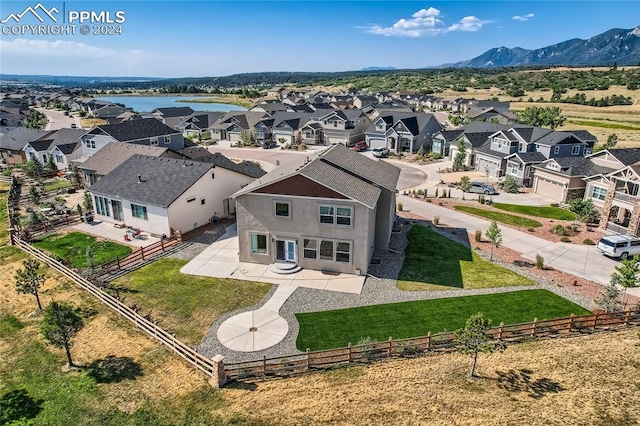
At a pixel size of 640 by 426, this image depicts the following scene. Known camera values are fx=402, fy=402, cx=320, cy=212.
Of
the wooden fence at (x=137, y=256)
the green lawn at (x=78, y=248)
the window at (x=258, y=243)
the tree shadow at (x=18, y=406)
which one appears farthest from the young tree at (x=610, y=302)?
the green lawn at (x=78, y=248)

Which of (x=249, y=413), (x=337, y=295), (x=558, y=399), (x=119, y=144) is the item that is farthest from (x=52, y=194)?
(x=558, y=399)

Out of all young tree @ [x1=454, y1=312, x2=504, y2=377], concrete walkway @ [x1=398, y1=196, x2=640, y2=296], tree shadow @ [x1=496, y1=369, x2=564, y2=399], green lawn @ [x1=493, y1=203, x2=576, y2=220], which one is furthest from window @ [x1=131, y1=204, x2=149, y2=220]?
green lawn @ [x1=493, y1=203, x2=576, y2=220]

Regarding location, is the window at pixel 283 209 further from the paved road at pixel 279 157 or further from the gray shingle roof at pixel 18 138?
the gray shingle roof at pixel 18 138

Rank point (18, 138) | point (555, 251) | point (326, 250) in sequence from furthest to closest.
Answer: point (18, 138) → point (555, 251) → point (326, 250)

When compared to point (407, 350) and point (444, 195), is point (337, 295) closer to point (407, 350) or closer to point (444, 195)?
point (407, 350)

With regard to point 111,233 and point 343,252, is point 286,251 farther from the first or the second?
point 111,233

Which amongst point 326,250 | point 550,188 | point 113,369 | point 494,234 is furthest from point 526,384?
point 550,188
